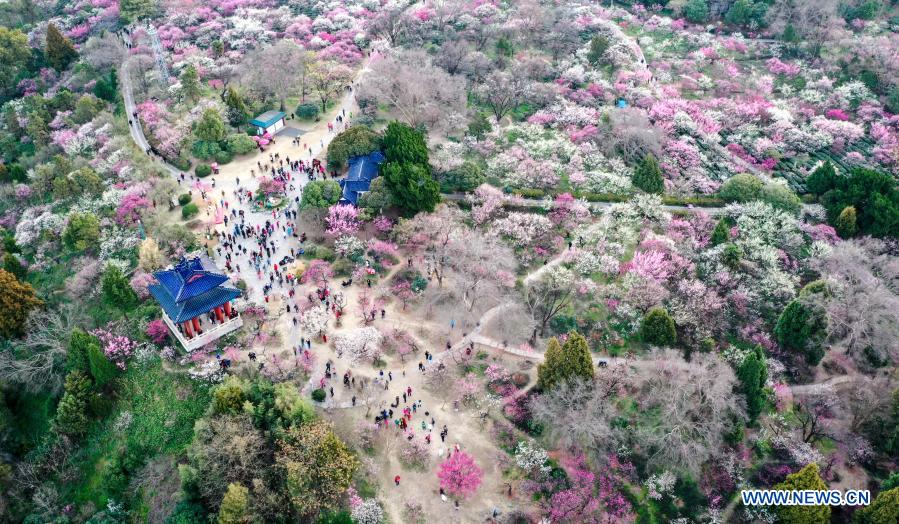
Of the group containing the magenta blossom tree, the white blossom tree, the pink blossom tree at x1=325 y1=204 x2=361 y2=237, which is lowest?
the magenta blossom tree

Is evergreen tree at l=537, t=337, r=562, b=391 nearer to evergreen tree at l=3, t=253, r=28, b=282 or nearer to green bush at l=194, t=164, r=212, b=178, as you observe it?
green bush at l=194, t=164, r=212, b=178

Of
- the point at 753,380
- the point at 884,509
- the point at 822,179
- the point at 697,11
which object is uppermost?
the point at 697,11

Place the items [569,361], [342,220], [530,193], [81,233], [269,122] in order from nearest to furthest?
[569,361]
[342,220]
[81,233]
[530,193]
[269,122]

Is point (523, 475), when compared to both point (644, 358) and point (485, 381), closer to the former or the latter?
point (485, 381)

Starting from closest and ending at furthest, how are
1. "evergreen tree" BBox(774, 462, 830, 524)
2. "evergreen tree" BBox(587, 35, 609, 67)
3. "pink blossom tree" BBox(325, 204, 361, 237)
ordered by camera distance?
"evergreen tree" BBox(774, 462, 830, 524), "pink blossom tree" BBox(325, 204, 361, 237), "evergreen tree" BBox(587, 35, 609, 67)

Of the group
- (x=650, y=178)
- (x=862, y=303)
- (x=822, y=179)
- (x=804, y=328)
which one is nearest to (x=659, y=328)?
→ (x=804, y=328)

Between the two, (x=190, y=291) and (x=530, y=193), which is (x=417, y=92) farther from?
(x=190, y=291)

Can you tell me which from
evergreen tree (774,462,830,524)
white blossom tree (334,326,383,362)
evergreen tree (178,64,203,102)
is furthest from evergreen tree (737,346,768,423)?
evergreen tree (178,64,203,102)
